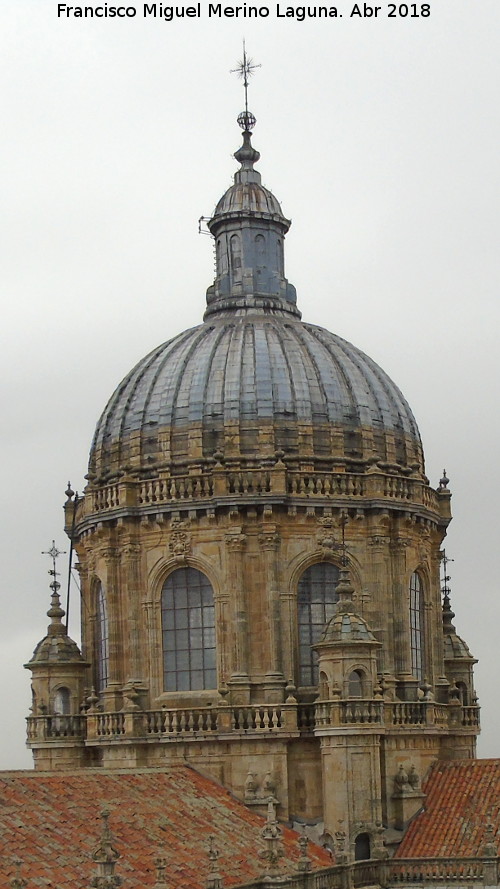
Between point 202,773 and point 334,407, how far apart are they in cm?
1287

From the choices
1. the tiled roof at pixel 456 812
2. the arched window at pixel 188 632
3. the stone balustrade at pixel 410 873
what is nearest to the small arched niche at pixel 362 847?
the stone balustrade at pixel 410 873

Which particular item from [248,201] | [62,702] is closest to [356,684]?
[62,702]

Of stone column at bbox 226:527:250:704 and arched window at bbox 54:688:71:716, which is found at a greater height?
stone column at bbox 226:527:250:704

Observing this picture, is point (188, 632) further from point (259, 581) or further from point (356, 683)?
point (356, 683)

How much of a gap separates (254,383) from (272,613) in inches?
304

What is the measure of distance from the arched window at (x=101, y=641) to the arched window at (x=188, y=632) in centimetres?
254

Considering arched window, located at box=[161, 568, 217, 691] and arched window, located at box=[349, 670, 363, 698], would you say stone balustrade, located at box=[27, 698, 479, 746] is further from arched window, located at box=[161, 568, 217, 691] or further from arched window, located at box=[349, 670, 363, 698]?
arched window, located at box=[161, 568, 217, 691]

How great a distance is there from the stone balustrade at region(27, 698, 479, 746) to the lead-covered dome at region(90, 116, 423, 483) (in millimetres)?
8068

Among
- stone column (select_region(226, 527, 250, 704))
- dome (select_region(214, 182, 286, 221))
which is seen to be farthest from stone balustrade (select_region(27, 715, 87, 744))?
dome (select_region(214, 182, 286, 221))

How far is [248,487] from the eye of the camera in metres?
55.8

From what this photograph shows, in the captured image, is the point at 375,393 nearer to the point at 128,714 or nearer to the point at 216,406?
the point at 216,406

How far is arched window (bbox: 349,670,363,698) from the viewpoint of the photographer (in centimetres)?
5291

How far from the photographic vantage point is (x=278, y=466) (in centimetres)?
5559

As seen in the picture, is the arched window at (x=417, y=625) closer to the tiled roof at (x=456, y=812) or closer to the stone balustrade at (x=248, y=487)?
the stone balustrade at (x=248, y=487)
